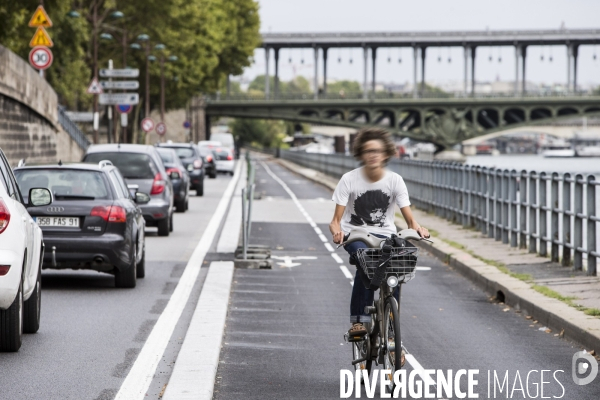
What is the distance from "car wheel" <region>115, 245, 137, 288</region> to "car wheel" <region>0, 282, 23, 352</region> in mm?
4526

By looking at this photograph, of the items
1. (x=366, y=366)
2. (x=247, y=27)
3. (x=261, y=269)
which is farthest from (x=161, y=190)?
(x=247, y=27)

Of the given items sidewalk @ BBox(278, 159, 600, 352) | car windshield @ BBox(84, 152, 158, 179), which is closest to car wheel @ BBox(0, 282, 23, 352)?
sidewalk @ BBox(278, 159, 600, 352)

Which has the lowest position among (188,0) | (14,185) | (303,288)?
(303,288)

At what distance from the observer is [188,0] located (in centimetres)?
6681

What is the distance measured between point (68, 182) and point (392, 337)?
7.35 metres

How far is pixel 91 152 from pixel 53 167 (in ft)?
26.1

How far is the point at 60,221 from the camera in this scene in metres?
13.6

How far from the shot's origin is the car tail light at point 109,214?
13652 millimetres

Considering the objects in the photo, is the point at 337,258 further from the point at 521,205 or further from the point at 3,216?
the point at 3,216

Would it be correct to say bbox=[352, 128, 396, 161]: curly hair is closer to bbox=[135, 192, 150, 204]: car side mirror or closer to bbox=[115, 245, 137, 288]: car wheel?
bbox=[115, 245, 137, 288]: car wheel

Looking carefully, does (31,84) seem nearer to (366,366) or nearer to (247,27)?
(366,366)

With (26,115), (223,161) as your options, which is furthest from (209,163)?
(26,115)

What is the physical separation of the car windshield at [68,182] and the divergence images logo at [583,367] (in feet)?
20.7

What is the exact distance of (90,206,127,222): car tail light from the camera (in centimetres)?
1365
